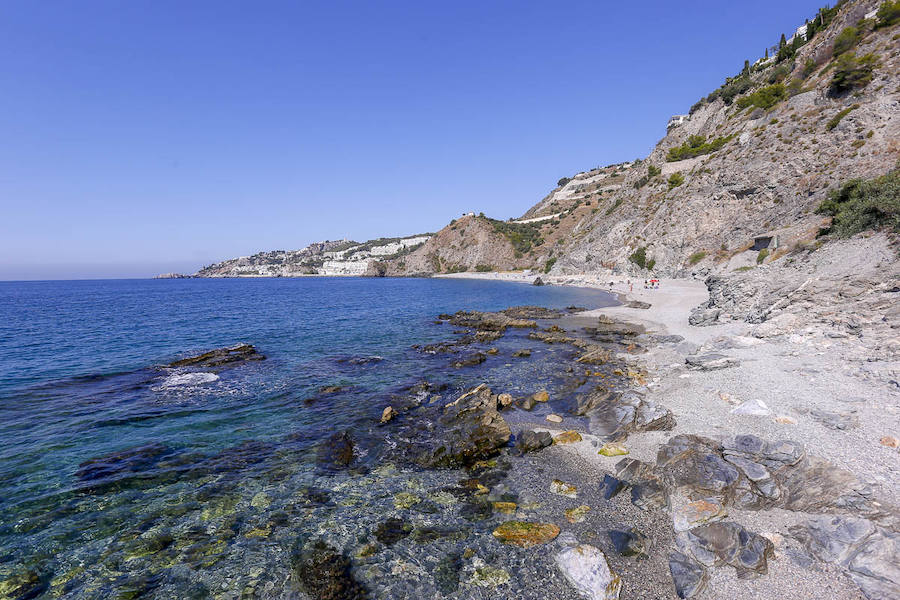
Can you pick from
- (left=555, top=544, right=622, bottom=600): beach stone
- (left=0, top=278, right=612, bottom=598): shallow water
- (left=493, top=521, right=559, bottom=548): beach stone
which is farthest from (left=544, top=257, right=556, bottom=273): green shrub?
(left=555, top=544, right=622, bottom=600): beach stone

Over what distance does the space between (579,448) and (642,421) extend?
8.21 ft

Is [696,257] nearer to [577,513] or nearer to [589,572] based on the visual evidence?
[577,513]

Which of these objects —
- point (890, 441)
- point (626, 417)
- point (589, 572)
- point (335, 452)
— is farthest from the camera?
point (626, 417)

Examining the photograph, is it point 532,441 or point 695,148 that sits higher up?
point 695,148

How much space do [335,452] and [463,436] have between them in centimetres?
434

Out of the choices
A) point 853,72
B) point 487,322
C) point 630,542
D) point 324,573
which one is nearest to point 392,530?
point 324,573

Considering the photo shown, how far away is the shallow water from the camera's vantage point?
7.31 m

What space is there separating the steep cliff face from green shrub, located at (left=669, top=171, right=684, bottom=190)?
0.21 metres

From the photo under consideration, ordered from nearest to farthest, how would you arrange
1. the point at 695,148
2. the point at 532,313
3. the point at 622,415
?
the point at 622,415 → the point at 532,313 → the point at 695,148

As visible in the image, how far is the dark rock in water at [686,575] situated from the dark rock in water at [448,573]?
3.92m

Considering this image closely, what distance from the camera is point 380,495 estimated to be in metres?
9.73

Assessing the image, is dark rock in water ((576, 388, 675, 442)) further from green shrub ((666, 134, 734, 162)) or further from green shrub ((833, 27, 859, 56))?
green shrub ((833, 27, 859, 56))

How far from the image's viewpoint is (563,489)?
9.53 m

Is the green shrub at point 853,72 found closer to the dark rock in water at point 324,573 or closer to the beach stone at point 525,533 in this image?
the beach stone at point 525,533
